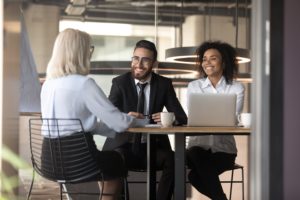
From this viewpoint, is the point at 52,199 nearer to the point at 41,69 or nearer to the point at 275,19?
the point at 41,69

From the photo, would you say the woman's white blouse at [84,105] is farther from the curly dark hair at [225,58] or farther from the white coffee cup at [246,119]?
the curly dark hair at [225,58]

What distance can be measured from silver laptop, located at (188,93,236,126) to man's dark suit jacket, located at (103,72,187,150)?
2.24 ft

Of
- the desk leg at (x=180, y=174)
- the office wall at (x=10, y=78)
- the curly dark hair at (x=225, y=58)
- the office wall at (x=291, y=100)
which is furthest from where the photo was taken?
the curly dark hair at (x=225, y=58)

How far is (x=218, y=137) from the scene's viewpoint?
13.3 ft

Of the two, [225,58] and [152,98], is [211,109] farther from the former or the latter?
[225,58]

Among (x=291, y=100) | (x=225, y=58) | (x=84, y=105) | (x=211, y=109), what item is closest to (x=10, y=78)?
(x=84, y=105)

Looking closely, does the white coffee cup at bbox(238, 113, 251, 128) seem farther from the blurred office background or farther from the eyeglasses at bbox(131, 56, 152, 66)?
the eyeglasses at bbox(131, 56, 152, 66)

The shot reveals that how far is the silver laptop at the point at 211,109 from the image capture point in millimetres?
3338

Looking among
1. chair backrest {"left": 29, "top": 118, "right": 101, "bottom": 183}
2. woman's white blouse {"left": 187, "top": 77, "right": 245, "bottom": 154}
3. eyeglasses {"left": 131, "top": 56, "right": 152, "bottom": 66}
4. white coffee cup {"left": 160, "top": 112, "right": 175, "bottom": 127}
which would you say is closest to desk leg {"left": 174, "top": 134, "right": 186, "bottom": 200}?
white coffee cup {"left": 160, "top": 112, "right": 175, "bottom": 127}

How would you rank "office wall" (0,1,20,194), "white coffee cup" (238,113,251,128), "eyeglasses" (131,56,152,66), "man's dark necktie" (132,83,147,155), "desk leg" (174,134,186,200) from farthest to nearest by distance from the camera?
"eyeglasses" (131,56,152,66), "man's dark necktie" (132,83,147,155), "office wall" (0,1,20,194), "white coffee cup" (238,113,251,128), "desk leg" (174,134,186,200)

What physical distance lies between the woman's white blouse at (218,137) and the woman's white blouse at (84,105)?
33.9 inches

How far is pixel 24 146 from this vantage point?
5117 millimetres

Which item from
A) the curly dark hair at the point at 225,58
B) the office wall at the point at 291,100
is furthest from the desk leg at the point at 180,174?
the curly dark hair at the point at 225,58

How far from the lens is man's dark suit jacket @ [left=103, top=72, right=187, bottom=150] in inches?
160
